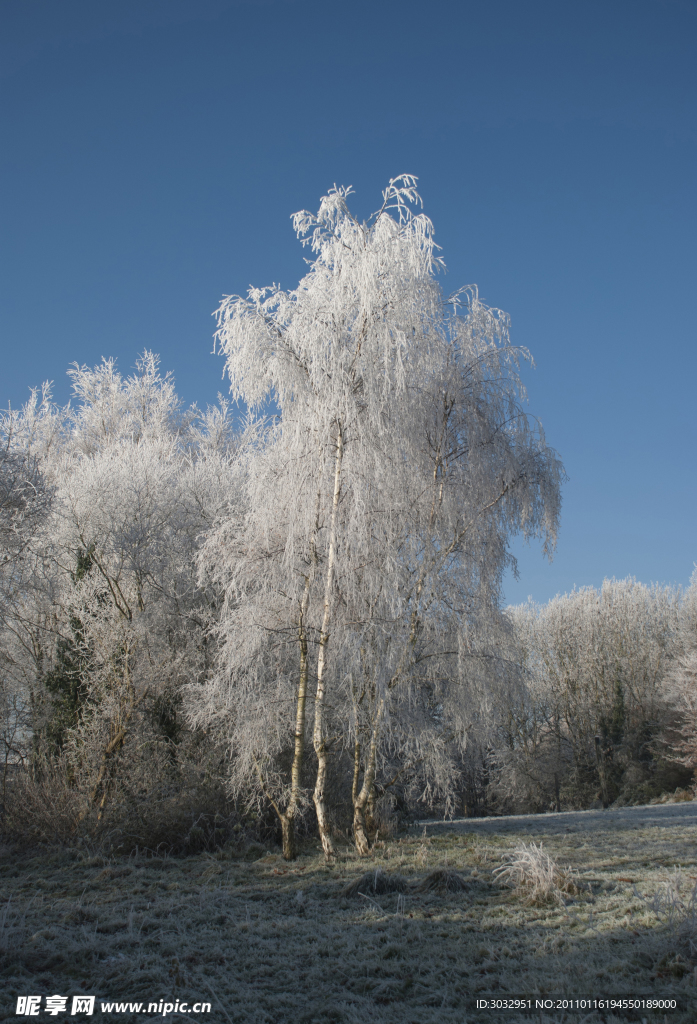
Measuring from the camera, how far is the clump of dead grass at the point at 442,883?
5305 millimetres

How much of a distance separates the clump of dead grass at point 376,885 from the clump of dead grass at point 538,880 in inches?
34.3

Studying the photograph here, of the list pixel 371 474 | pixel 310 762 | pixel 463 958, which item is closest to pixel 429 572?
pixel 371 474

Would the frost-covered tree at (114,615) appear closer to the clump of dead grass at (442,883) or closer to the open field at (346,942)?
the open field at (346,942)

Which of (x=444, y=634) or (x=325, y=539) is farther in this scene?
(x=325, y=539)

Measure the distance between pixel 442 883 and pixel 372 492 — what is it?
14.3 ft

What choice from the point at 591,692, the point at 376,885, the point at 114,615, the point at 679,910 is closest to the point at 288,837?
Result: the point at 376,885

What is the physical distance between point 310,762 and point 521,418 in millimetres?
5881

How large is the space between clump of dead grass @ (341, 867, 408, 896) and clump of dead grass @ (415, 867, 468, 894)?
0.55ft

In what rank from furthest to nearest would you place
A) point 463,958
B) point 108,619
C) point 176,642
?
point 176,642
point 108,619
point 463,958

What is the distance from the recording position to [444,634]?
7.91 meters

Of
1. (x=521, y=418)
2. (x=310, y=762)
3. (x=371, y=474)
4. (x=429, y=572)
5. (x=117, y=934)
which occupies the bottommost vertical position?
(x=117, y=934)

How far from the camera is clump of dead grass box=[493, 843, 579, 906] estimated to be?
15.8ft

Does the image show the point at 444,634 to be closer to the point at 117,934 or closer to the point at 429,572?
the point at 429,572

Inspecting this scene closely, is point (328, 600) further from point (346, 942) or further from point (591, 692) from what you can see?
point (591, 692)
